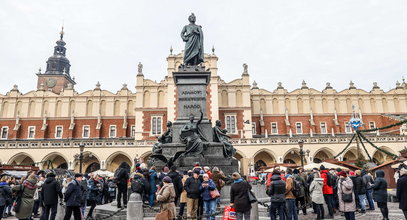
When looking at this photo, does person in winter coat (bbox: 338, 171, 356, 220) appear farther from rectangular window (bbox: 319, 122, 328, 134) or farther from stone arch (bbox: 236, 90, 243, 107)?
rectangular window (bbox: 319, 122, 328, 134)

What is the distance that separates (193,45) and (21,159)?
1119 inches

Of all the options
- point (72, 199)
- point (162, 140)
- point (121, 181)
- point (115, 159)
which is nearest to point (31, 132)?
point (115, 159)

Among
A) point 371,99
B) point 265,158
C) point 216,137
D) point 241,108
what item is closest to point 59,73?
point 241,108

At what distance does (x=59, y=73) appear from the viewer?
60.3m

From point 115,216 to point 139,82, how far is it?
31.2 meters

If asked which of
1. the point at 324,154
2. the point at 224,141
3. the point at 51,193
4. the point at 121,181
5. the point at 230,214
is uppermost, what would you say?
the point at 324,154

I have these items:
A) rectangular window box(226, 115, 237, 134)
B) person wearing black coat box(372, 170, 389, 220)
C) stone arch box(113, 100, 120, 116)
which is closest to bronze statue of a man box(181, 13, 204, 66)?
person wearing black coat box(372, 170, 389, 220)

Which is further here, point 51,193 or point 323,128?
point 323,128

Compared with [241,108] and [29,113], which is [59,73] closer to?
[29,113]

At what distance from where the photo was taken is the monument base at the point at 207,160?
9086 mm

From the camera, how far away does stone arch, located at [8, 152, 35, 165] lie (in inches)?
1172

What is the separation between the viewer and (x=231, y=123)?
118 ft

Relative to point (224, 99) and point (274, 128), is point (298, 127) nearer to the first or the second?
point (274, 128)

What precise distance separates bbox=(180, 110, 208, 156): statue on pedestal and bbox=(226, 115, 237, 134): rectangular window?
86.2 feet
